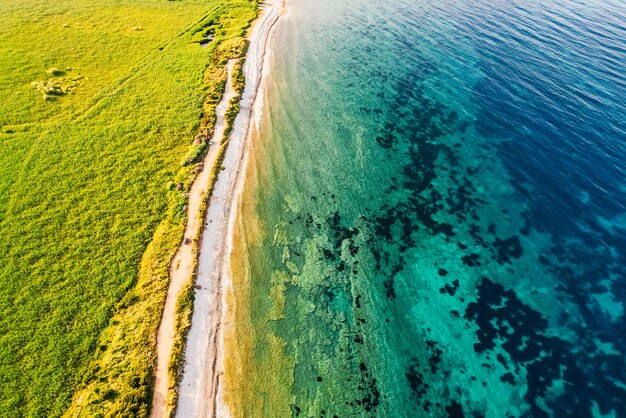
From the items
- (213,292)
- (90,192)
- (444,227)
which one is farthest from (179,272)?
(444,227)

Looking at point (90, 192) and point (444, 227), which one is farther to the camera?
point (444, 227)

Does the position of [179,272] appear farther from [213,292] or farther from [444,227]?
[444,227]

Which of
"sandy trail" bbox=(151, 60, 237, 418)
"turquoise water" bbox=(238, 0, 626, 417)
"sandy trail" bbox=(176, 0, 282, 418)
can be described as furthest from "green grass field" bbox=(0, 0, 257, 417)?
"turquoise water" bbox=(238, 0, 626, 417)

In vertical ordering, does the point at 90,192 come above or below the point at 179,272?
above

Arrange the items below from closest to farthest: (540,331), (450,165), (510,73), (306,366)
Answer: (306,366) < (540,331) < (450,165) < (510,73)

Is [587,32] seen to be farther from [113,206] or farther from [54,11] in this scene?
[54,11]

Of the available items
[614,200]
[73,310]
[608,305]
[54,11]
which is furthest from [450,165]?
[54,11]

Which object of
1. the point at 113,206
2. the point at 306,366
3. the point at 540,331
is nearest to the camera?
the point at 306,366

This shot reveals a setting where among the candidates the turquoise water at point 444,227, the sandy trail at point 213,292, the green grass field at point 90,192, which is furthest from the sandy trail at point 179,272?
the turquoise water at point 444,227
